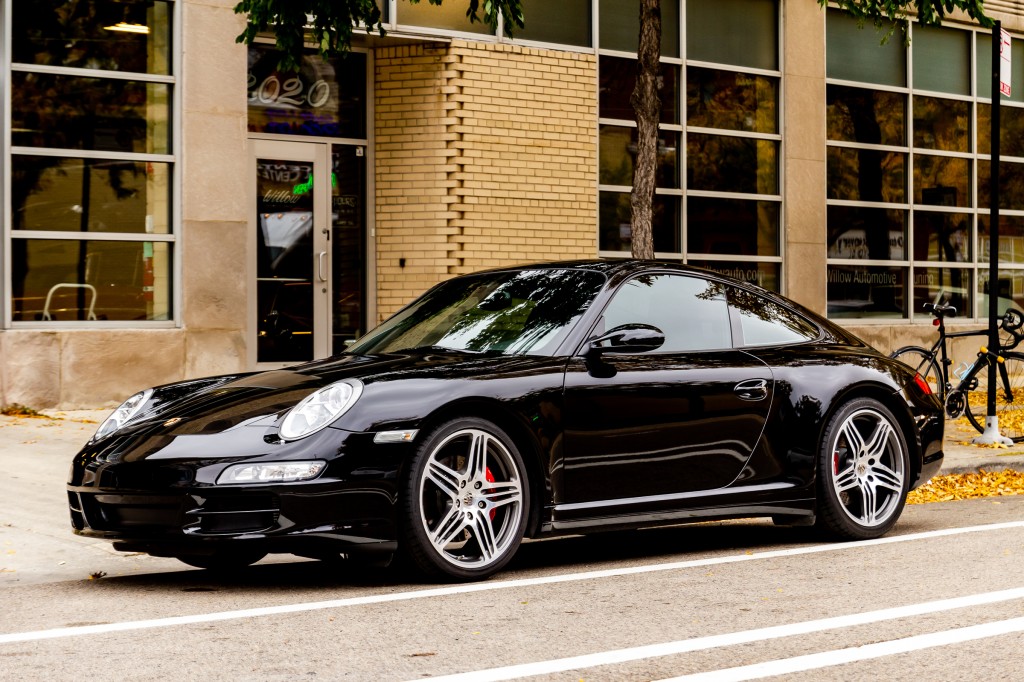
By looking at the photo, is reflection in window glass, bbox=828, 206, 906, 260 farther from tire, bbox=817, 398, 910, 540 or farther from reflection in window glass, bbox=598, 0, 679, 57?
tire, bbox=817, 398, 910, 540

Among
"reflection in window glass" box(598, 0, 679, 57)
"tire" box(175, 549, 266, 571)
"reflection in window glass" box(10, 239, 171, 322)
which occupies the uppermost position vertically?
"reflection in window glass" box(598, 0, 679, 57)

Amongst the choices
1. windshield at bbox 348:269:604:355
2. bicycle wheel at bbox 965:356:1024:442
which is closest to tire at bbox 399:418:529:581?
windshield at bbox 348:269:604:355

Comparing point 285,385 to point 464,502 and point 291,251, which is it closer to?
point 464,502

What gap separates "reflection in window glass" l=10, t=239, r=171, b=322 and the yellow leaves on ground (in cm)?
707

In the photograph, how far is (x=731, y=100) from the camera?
1755cm

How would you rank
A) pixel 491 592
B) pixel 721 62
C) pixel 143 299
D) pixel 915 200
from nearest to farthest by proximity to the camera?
pixel 491 592, pixel 143 299, pixel 721 62, pixel 915 200

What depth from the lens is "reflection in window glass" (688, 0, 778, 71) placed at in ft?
56.6

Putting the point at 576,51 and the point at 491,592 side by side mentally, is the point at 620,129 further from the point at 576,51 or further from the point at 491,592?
the point at 491,592

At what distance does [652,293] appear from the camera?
23.9ft

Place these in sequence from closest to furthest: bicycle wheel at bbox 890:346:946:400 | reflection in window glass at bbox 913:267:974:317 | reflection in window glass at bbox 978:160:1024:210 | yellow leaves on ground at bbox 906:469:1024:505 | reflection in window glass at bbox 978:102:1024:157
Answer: yellow leaves on ground at bbox 906:469:1024:505
bicycle wheel at bbox 890:346:946:400
reflection in window glass at bbox 913:267:974:317
reflection in window glass at bbox 978:102:1024:157
reflection in window glass at bbox 978:160:1024:210

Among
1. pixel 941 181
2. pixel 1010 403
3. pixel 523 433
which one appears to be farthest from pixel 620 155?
pixel 523 433

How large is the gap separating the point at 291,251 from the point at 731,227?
5514 mm

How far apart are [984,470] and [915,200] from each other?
29.3 ft

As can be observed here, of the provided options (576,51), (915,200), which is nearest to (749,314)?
(576,51)
